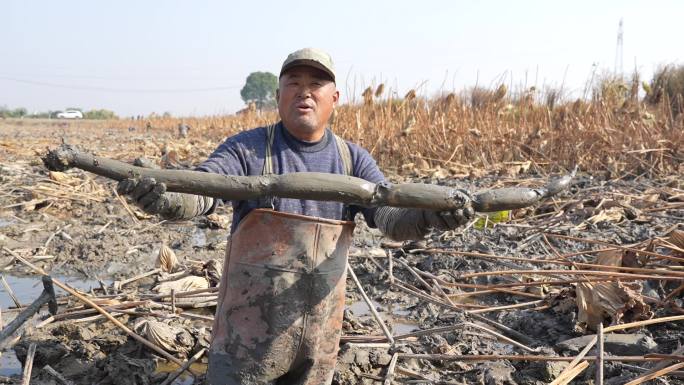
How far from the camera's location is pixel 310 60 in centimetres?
230

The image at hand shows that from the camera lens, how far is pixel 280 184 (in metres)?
1.87

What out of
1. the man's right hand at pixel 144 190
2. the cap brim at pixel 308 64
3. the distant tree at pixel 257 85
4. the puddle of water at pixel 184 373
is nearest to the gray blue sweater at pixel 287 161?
the cap brim at pixel 308 64

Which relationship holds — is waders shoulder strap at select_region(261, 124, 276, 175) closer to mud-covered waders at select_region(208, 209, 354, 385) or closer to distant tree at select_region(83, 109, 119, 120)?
mud-covered waders at select_region(208, 209, 354, 385)

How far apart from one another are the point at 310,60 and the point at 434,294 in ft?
6.48

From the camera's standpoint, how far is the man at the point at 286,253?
2131 mm

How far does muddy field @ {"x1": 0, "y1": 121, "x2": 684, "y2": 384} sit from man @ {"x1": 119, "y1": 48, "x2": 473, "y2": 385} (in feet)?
1.63

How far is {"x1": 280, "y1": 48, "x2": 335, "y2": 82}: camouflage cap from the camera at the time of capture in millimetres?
2305

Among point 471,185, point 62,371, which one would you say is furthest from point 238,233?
point 471,185

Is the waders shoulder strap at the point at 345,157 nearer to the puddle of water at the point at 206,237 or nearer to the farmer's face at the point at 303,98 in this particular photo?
the farmer's face at the point at 303,98

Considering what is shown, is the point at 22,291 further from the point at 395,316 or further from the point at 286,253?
the point at 286,253

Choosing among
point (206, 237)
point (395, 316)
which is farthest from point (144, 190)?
point (206, 237)

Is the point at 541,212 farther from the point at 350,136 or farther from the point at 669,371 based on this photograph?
the point at 350,136

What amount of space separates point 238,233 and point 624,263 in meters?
2.27

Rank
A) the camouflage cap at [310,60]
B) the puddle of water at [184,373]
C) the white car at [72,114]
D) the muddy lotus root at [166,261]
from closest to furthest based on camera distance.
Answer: the camouflage cap at [310,60]
the puddle of water at [184,373]
the muddy lotus root at [166,261]
the white car at [72,114]
